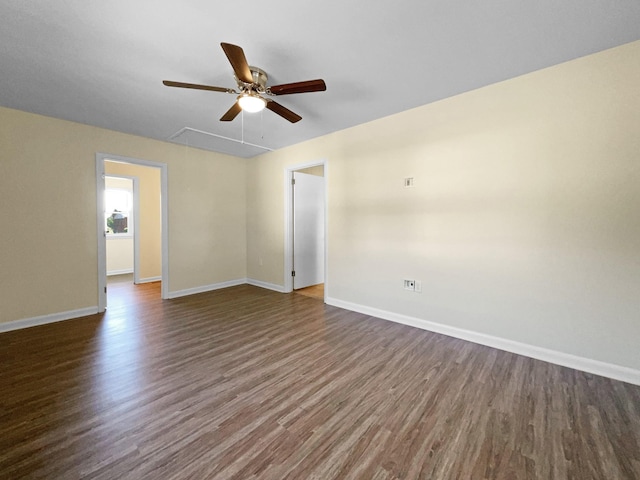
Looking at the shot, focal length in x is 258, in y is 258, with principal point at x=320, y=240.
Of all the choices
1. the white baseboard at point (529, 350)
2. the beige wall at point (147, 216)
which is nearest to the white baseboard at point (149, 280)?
the beige wall at point (147, 216)

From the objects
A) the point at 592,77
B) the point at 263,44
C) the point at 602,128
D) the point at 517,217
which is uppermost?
the point at 263,44

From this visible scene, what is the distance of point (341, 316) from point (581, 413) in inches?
86.9

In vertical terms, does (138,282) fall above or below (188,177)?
below

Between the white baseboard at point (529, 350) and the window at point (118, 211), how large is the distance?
6.29 m

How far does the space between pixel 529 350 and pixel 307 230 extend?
3.47 metres

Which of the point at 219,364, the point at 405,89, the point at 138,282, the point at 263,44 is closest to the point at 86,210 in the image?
the point at 138,282

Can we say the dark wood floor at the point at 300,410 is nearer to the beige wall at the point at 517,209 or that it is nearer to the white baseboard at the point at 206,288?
the beige wall at the point at 517,209

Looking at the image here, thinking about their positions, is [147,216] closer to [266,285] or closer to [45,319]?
[45,319]

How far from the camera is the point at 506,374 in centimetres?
205

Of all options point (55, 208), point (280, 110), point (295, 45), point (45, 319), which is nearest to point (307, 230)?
point (280, 110)

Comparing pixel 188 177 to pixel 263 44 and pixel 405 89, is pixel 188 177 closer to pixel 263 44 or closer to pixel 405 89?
pixel 263 44

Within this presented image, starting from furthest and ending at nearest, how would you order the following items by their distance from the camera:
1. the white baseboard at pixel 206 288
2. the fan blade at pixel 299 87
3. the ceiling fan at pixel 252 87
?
the white baseboard at pixel 206 288
the fan blade at pixel 299 87
the ceiling fan at pixel 252 87

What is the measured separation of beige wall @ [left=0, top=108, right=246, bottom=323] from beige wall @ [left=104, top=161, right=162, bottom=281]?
1.56 meters

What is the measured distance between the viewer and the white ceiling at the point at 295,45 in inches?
62.5
